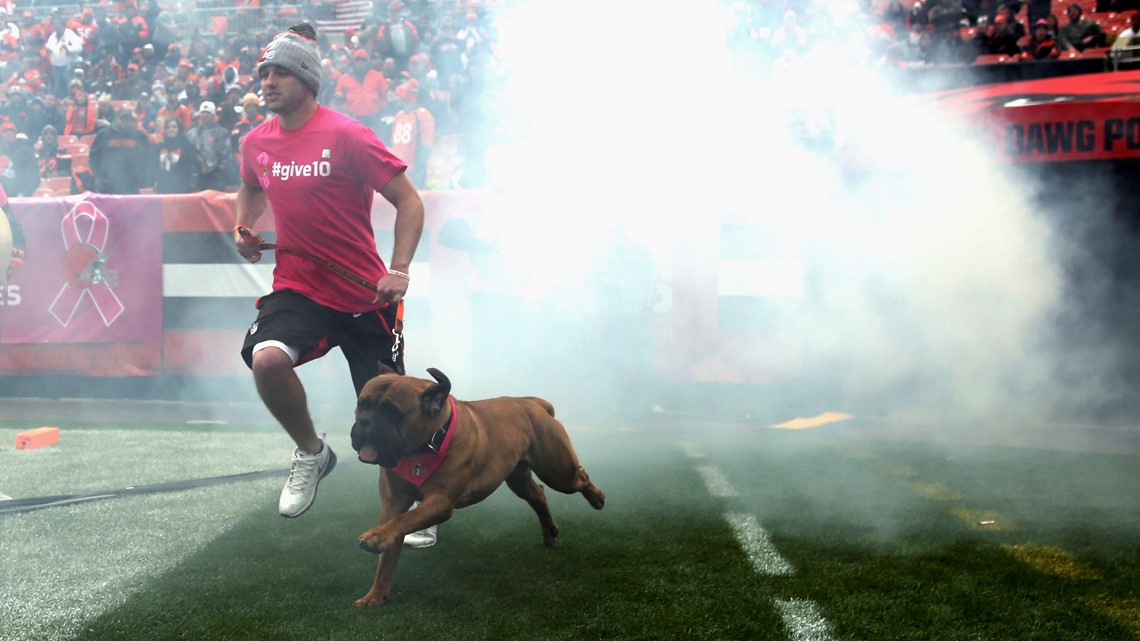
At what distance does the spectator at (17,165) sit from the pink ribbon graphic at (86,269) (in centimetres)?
345

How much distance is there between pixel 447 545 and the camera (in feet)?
13.7

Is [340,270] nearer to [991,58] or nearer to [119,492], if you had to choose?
[119,492]

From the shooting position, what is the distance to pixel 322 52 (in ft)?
41.8

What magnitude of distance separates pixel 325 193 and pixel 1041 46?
803cm

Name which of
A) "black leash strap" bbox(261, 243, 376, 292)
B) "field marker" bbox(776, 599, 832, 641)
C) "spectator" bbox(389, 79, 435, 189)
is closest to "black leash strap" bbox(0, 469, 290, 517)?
"black leash strap" bbox(261, 243, 376, 292)

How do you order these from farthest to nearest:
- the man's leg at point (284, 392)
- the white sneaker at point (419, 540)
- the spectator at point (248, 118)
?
the spectator at point (248, 118) < the white sneaker at point (419, 540) < the man's leg at point (284, 392)

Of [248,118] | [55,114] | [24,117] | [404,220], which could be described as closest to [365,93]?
[248,118]

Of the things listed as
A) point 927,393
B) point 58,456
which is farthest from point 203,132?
point 927,393

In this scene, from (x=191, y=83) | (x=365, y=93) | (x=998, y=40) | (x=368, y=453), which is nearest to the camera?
(x=368, y=453)

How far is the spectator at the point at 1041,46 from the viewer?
9617mm

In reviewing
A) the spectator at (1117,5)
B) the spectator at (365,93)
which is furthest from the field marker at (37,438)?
the spectator at (1117,5)

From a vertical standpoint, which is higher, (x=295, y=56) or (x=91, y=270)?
(x=295, y=56)

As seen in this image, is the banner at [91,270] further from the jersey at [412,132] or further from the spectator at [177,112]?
the spectator at [177,112]

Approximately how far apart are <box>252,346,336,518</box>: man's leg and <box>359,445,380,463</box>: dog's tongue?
29.2 inches
